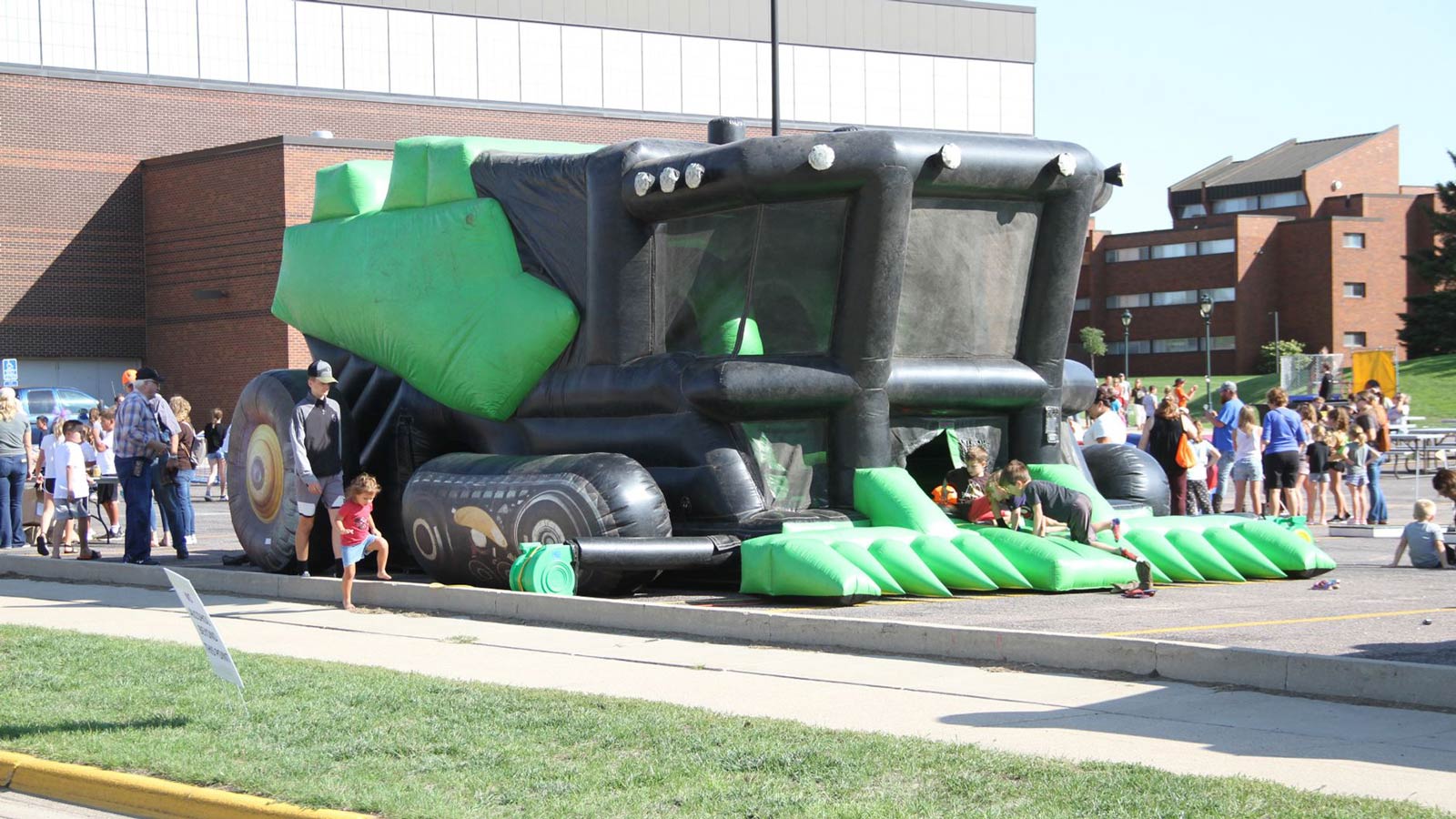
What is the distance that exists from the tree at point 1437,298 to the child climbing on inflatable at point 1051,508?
185ft

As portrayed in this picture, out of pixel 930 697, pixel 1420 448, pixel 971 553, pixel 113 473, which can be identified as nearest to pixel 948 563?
pixel 971 553

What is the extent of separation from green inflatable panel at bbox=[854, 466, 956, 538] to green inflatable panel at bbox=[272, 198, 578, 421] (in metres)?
2.86

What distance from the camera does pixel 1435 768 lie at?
6828 millimetres

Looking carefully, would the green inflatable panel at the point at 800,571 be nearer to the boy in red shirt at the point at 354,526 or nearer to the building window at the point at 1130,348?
the boy in red shirt at the point at 354,526

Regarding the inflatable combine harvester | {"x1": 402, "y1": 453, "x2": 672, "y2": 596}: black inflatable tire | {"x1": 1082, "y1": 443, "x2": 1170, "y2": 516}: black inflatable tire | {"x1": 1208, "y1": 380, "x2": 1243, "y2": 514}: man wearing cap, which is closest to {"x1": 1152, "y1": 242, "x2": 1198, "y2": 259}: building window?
{"x1": 1208, "y1": 380, "x2": 1243, "y2": 514}: man wearing cap

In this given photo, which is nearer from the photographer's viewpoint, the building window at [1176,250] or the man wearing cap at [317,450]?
the man wearing cap at [317,450]

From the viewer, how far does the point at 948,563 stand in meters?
12.8

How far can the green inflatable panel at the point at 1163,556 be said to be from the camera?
44.6ft

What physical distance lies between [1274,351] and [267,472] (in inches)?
2332

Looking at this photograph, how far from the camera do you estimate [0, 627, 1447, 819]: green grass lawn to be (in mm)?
6312

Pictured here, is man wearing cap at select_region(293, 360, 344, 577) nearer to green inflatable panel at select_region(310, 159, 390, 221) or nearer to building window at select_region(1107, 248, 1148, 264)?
green inflatable panel at select_region(310, 159, 390, 221)

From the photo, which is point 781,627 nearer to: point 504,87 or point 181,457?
point 181,457

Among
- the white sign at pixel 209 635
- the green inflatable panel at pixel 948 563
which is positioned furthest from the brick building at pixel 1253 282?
the white sign at pixel 209 635

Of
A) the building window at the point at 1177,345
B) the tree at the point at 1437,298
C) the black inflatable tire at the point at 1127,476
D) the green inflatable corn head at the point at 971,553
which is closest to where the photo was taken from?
the green inflatable corn head at the point at 971,553
